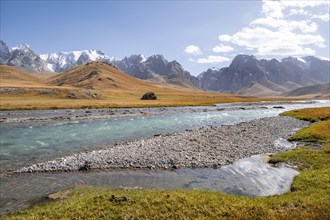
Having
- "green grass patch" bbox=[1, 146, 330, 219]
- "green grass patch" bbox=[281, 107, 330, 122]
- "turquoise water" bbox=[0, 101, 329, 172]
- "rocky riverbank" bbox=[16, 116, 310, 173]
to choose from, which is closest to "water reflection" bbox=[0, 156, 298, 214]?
"rocky riverbank" bbox=[16, 116, 310, 173]

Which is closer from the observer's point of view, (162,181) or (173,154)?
(162,181)

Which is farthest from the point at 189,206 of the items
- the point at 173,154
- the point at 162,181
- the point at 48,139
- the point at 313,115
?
the point at 313,115

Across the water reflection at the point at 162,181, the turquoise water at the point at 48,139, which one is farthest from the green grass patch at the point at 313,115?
the water reflection at the point at 162,181

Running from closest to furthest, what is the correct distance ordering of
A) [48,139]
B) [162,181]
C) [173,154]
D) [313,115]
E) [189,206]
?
1. [189,206]
2. [162,181]
3. [173,154]
4. [48,139]
5. [313,115]

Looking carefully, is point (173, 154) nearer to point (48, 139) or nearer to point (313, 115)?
point (48, 139)

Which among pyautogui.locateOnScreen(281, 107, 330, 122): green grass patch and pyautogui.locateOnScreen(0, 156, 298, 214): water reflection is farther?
pyautogui.locateOnScreen(281, 107, 330, 122): green grass patch

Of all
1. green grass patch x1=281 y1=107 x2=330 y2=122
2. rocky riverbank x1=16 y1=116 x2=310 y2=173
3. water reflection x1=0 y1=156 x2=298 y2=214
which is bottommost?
water reflection x1=0 y1=156 x2=298 y2=214

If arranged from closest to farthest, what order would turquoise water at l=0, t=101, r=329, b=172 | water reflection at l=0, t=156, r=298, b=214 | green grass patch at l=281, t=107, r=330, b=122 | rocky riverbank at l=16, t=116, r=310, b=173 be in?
water reflection at l=0, t=156, r=298, b=214 < rocky riverbank at l=16, t=116, r=310, b=173 < turquoise water at l=0, t=101, r=329, b=172 < green grass patch at l=281, t=107, r=330, b=122

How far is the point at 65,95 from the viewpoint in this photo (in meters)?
157

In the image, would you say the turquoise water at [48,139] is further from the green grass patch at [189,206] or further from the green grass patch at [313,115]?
the green grass patch at [313,115]

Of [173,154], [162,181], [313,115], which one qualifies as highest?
[313,115]

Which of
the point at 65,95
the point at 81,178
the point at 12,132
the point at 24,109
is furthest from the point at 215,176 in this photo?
the point at 65,95

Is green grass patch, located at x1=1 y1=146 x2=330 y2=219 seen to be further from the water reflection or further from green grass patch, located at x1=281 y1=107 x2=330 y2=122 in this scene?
green grass patch, located at x1=281 y1=107 x2=330 y2=122

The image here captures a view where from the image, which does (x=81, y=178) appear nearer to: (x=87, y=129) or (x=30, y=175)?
(x=30, y=175)
